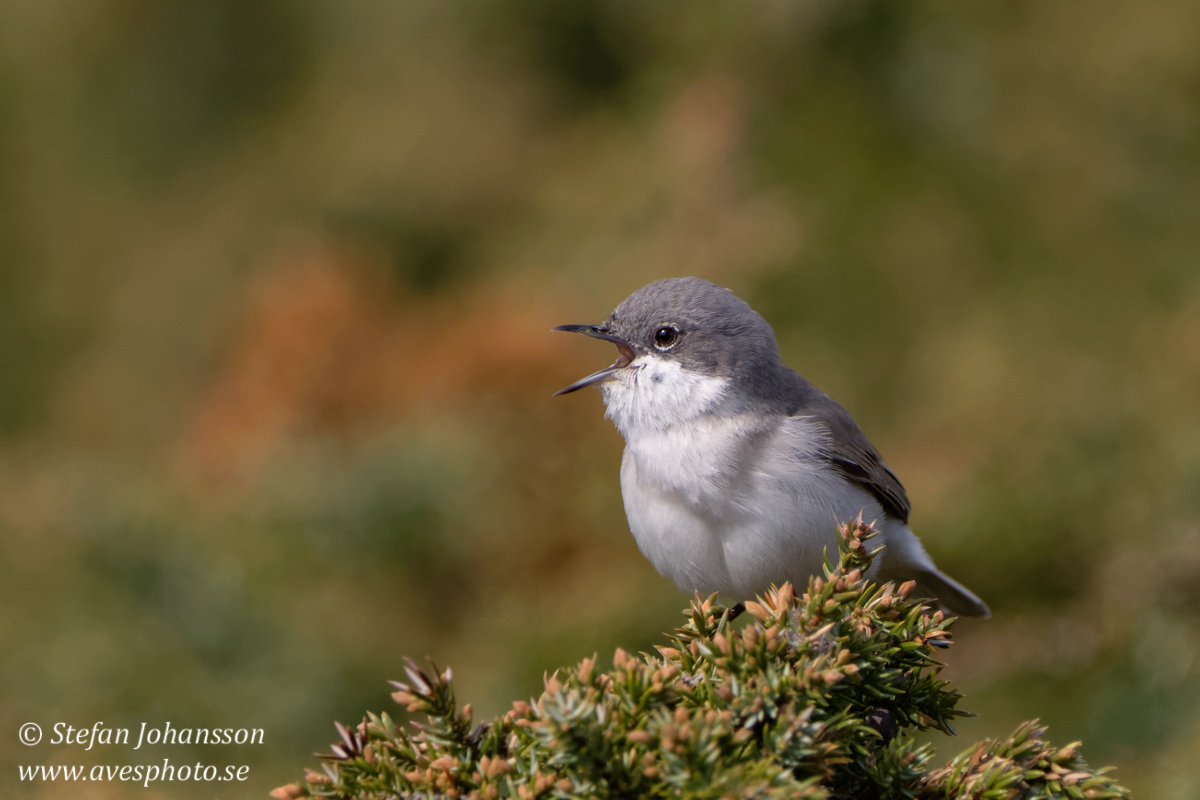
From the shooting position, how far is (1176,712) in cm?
327

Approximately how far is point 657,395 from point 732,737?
4.89 feet

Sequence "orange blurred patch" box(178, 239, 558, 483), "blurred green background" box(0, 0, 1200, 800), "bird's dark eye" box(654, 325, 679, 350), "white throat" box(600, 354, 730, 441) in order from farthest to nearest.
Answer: "orange blurred patch" box(178, 239, 558, 483) < "blurred green background" box(0, 0, 1200, 800) < "bird's dark eye" box(654, 325, 679, 350) < "white throat" box(600, 354, 730, 441)

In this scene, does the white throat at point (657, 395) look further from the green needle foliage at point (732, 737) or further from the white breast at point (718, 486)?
the green needle foliage at point (732, 737)

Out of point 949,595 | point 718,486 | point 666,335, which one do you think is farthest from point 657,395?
point 949,595

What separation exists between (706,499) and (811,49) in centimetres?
457

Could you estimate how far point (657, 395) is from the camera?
2.67 meters

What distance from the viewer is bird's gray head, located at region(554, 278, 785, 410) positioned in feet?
9.01

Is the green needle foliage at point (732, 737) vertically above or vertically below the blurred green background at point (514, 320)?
below

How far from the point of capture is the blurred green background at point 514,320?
352cm

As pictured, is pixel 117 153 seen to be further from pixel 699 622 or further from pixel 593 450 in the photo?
pixel 699 622

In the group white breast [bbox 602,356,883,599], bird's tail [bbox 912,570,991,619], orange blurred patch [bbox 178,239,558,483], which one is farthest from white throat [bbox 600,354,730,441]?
orange blurred patch [bbox 178,239,558,483]

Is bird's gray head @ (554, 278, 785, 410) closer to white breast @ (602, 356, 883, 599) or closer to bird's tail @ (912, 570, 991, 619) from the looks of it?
white breast @ (602, 356, 883, 599)

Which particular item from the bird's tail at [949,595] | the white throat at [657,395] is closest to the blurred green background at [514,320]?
the bird's tail at [949,595]

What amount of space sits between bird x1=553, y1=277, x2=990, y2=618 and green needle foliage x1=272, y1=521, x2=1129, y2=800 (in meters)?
0.93
